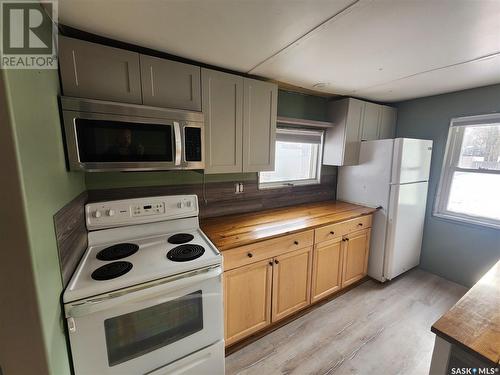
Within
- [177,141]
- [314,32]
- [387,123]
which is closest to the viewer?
[314,32]

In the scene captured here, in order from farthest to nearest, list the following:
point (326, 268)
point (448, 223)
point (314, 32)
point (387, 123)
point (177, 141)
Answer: point (387, 123) < point (448, 223) < point (326, 268) < point (177, 141) < point (314, 32)

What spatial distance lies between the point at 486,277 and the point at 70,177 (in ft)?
7.84

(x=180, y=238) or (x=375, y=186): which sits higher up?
(x=375, y=186)

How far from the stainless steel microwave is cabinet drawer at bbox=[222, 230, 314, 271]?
695 millimetres

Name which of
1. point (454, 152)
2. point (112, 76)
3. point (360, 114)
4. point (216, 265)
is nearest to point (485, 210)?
point (454, 152)

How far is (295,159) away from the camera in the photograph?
8.74 feet

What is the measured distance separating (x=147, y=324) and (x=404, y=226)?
2736mm

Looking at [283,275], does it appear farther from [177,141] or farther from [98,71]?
[98,71]

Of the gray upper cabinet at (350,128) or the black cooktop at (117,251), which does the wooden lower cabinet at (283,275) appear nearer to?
the black cooktop at (117,251)

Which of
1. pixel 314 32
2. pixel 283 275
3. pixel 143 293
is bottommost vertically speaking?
pixel 283 275

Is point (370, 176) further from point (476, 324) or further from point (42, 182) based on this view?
point (42, 182)

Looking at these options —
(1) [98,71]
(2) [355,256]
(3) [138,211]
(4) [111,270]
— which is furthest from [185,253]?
(2) [355,256]

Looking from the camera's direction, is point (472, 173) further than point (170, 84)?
Yes

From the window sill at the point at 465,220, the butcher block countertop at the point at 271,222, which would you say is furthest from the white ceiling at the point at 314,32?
the window sill at the point at 465,220
